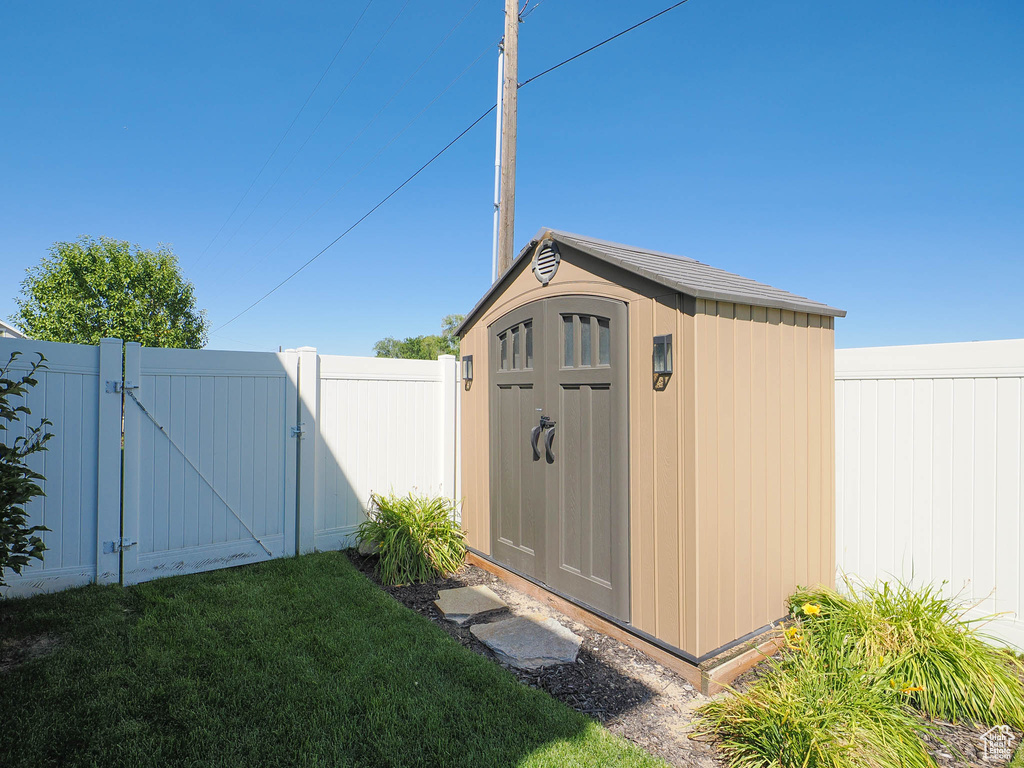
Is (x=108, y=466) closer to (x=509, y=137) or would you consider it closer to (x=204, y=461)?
(x=204, y=461)

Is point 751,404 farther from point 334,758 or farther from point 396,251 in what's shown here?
point 396,251

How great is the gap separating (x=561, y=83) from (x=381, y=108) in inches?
165

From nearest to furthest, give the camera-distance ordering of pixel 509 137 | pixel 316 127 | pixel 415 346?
pixel 509 137 < pixel 316 127 < pixel 415 346

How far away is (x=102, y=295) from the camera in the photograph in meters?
12.8

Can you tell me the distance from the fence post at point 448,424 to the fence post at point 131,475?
2.56 meters

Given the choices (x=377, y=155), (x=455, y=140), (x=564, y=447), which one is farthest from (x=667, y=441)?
(x=377, y=155)

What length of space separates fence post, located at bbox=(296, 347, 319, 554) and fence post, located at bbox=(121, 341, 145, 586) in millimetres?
1174

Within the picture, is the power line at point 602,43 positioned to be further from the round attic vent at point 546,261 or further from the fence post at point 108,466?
the fence post at point 108,466

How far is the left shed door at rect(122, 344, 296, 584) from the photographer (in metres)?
3.82

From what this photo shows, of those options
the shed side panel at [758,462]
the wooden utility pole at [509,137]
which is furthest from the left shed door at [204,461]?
the shed side panel at [758,462]

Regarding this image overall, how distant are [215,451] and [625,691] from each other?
3.62 meters

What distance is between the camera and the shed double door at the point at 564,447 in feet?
9.71

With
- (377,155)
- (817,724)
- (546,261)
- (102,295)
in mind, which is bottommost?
(817,724)

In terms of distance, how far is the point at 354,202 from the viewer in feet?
39.0
